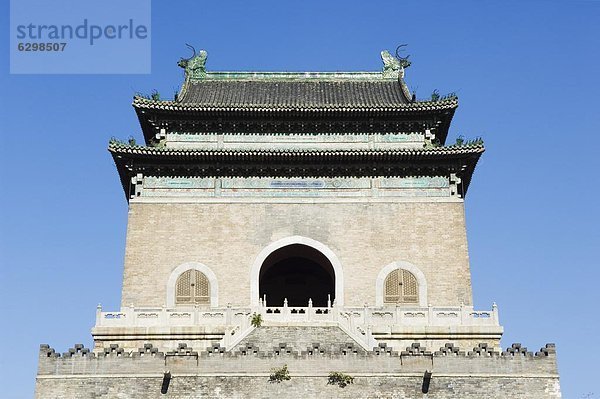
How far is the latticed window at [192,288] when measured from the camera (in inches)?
1321

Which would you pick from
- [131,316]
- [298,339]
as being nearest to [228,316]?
[131,316]

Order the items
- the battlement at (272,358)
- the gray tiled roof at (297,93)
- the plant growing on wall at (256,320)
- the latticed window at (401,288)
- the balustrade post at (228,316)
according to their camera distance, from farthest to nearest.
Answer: the gray tiled roof at (297,93), the latticed window at (401,288), the balustrade post at (228,316), the plant growing on wall at (256,320), the battlement at (272,358)

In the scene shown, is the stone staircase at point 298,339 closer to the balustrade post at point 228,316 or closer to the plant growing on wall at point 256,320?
the plant growing on wall at point 256,320

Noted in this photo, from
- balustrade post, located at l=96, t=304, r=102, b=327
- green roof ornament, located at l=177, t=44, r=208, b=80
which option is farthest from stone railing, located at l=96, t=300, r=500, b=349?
green roof ornament, located at l=177, t=44, r=208, b=80

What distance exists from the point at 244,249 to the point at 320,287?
5.94 metres

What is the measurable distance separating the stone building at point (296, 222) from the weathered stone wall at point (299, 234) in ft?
0.15

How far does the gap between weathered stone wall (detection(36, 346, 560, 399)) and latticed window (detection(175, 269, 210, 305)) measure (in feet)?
20.4

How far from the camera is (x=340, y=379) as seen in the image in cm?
2698

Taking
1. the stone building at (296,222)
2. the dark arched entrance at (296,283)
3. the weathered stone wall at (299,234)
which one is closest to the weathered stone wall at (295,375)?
the stone building at (296,222)

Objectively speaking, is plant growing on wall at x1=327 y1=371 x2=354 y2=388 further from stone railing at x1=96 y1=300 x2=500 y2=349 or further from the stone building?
stone railing at x1=96 y1=300 x2=500 y2=349

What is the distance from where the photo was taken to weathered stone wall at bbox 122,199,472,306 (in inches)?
1330

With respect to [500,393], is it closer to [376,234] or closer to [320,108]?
[376,234]

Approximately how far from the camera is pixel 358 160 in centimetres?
3519

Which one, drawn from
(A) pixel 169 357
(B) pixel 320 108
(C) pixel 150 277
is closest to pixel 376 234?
(B) pixel 320 108
